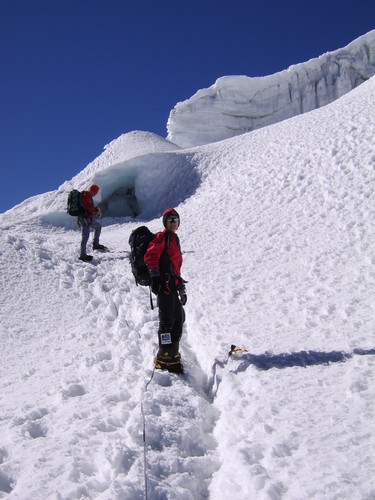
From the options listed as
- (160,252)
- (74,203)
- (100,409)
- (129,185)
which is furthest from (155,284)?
(129,185)

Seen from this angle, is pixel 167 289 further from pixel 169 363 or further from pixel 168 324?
pixel 169 363

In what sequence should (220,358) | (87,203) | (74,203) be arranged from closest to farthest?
(220,358)
(74,203)
(87,203)

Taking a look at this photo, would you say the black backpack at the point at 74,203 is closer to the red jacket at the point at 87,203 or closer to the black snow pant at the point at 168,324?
the red jacket at the point at 87,203

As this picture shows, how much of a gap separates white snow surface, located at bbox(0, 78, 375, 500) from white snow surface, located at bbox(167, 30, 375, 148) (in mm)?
26419

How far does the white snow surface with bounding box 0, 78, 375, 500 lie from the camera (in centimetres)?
254

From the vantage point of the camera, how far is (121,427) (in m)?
3.14

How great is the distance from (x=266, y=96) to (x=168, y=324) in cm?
3683

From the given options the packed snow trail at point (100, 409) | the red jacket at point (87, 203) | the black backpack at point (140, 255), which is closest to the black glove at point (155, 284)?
the black backpack at point (140, 255)

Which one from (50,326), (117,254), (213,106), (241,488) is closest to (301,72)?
(213,106)

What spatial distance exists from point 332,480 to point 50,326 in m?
4.65

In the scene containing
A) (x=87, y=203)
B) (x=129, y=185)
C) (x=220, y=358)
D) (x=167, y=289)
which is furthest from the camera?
(x=129, y=185)

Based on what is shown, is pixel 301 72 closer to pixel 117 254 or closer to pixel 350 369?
pixel 117 254

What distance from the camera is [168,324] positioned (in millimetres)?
4141

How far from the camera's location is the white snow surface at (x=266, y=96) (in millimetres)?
35844
